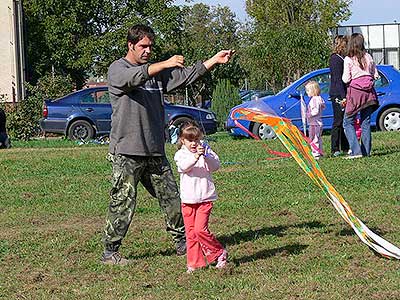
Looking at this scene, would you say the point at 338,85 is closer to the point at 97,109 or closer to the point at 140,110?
the point at 140,110

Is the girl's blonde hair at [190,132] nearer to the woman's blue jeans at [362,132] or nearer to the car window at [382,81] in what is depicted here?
the woman's blue jeans at [362,132]

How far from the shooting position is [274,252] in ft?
24.1

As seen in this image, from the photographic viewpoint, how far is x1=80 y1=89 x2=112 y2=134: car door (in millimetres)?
22578

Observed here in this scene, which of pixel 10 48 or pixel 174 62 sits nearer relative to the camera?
pixel 174 62

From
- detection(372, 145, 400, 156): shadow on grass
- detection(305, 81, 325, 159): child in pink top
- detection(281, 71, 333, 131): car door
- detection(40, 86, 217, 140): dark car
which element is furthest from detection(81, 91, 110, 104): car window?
detection(372, 145, 400, 156): shadow on grass

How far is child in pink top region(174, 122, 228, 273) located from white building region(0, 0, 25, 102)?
38.5 m

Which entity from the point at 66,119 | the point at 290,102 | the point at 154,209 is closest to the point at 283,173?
the point at 154,209

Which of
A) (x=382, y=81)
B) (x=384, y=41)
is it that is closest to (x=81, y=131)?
(x=382, y=81)

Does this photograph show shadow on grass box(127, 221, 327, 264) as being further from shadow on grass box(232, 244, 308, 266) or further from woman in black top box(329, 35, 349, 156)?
woman in black top box(329, 35, 349, 156)

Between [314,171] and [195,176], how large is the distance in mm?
1155

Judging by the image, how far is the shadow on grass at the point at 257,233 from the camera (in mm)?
7957

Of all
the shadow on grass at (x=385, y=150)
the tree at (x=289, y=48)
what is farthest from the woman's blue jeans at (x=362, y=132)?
the tree at (x=289, y=48)

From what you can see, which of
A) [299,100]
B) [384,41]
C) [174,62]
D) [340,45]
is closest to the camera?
[174,62]

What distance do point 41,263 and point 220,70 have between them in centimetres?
3437
